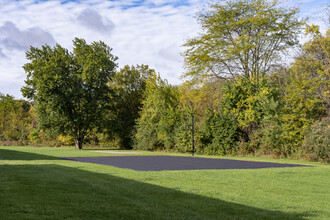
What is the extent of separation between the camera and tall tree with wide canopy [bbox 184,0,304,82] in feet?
98.6

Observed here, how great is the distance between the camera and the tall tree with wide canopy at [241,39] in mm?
30047

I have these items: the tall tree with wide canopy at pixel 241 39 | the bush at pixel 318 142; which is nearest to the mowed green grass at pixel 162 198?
A: the bush at pixel 318 142

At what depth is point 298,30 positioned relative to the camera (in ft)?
100

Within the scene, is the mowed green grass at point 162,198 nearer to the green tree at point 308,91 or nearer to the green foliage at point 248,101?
the green tree at point 308,91

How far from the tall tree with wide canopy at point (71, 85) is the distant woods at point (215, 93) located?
0.41 ft

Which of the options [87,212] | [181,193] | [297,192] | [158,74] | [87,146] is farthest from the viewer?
[87,146]

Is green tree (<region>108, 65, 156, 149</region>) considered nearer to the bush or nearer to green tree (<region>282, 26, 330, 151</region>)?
green tree (<region>282, 26, 330, 151</region>)

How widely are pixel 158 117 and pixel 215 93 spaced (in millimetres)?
8613

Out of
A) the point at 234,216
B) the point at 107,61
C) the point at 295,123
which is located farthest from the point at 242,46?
the point at 234,216

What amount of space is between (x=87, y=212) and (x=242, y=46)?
25908 millimetres

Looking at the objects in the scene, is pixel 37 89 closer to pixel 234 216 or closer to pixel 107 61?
pixel 107 61

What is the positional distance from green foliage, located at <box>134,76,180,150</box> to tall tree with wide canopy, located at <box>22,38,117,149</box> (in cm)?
620

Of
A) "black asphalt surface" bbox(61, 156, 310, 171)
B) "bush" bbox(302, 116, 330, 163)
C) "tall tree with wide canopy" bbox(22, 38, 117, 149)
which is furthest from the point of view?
"tall tree with wide canopy" bbox(22, 38, 117, 149)

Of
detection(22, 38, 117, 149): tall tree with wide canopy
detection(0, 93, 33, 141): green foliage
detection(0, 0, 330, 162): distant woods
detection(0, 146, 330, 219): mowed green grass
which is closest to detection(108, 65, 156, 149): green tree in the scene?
detection(0, 0, 330, 162): distant woods
